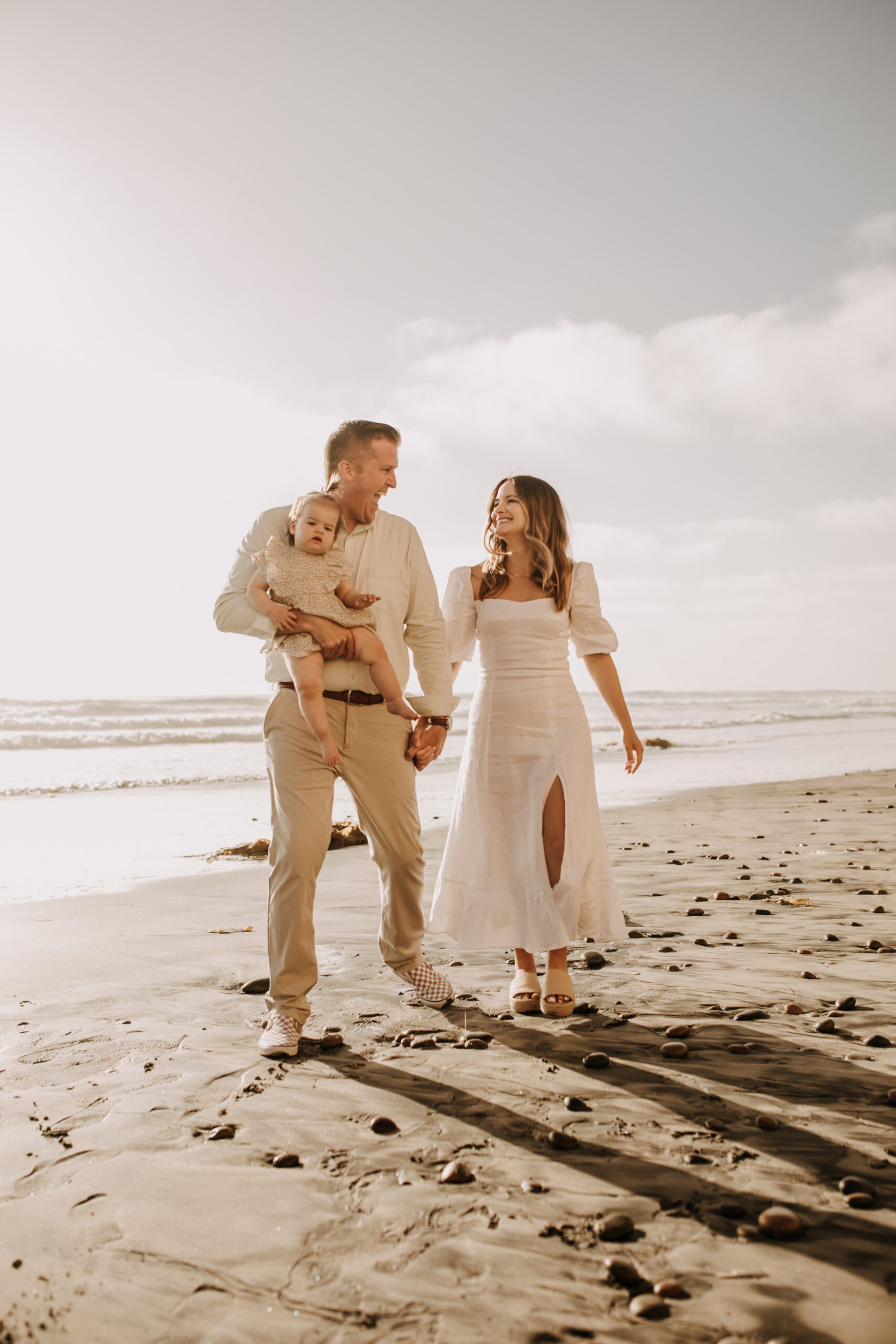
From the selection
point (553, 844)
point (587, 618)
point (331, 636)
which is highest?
point (587, 618)

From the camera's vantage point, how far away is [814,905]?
6176 mm

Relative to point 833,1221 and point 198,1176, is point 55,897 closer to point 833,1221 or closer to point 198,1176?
point 198,1176

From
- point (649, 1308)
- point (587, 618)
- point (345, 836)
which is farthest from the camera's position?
point (345, 836)

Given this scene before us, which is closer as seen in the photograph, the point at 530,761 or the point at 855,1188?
the point at 855,1188

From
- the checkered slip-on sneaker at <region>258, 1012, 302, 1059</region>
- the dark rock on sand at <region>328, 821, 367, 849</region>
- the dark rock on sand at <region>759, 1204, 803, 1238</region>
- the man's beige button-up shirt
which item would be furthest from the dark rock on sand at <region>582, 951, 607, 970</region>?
the dark rock on sand at <region>328, 821, 367, 849</region>

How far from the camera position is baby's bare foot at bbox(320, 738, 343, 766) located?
3.81 m

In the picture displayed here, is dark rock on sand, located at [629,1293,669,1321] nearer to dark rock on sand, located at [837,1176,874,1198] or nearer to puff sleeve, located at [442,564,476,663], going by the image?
dark rock on sand, located at [837,1176,874,1198]

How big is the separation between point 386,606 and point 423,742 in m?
0.64

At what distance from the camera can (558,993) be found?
13.4ft

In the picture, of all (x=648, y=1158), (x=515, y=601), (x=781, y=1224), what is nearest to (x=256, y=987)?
(x=515, y=601)

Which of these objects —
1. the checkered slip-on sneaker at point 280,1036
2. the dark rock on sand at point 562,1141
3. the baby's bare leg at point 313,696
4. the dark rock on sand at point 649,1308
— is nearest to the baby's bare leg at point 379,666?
the baby's bare leg at point 313,696

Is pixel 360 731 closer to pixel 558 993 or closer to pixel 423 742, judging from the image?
pixel 423 742

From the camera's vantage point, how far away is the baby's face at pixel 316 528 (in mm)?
3848

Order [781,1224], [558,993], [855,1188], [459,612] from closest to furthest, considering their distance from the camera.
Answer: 1. [781,1224]
2. [855,1188]
3. [558,993]
4. [459,612]
